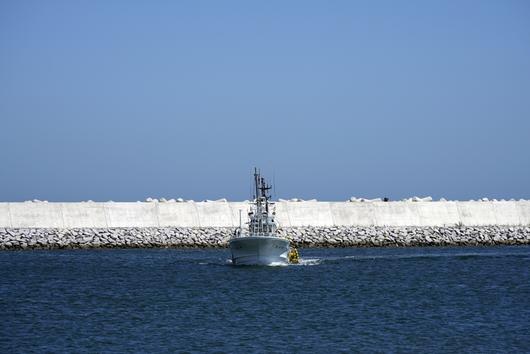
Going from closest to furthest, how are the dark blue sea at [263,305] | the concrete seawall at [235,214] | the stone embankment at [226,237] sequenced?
the dark blue sea at [263,305] < the stone embankment at [226,237] < the concrete seawall at [235,214]

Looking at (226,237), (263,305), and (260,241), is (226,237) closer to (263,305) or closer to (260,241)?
(260,241)

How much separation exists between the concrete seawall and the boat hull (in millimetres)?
24457

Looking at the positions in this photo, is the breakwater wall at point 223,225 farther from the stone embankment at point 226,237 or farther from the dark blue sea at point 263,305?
the dark blue sea at point 263,305

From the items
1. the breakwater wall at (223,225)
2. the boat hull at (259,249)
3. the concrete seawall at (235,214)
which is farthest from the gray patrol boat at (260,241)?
the concrete seawall at (235,214)

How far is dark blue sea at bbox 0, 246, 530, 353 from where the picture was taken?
31.9 meters

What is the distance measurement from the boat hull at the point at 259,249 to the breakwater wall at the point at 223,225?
63.2 feet

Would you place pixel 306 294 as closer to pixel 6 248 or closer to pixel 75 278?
pixel 75 278

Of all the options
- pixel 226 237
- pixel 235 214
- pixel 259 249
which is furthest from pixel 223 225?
pixel 259 249

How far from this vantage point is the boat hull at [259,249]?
51938 millimetres

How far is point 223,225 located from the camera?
78.2 m

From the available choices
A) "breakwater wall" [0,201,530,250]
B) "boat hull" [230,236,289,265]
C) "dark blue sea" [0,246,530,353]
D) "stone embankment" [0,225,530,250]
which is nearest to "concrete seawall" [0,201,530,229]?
"breakwater wall" [0,201,530,250]

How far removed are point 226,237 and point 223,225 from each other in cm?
479

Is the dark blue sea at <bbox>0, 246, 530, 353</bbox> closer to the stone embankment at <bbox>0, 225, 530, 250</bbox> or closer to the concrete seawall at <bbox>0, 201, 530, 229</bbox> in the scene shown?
the stone embankment at <bbox>0, 225, 530, 250</bbox>

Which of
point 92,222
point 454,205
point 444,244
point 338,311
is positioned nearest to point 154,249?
point 92,222
